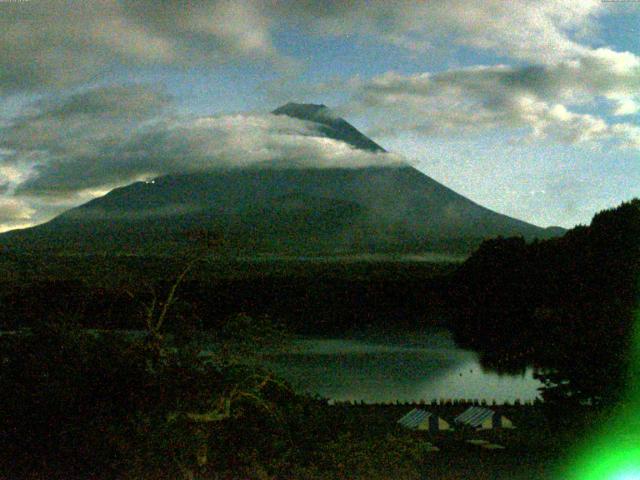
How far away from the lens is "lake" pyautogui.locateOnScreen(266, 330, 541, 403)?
95.8 ft

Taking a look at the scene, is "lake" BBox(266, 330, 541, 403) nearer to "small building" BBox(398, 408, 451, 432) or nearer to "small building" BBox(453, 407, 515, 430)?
"small building" BBox(398, 408, 451, 432)

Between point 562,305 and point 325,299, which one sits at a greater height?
point 562,305

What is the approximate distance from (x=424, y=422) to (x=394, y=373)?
18.3m

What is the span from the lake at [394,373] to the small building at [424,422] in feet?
20.0

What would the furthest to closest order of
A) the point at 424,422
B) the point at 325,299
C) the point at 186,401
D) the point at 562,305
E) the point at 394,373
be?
the point at 325,299
the point at 394,373
the point at 562,305
the point at 424,422
the point at 186,401

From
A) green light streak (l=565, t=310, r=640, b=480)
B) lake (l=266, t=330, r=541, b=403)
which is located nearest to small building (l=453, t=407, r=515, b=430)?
lake (l=266, t=330, r=541, b=403)

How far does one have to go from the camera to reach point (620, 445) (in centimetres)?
873

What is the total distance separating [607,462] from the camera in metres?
8.93

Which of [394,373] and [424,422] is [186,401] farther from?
[394,373]

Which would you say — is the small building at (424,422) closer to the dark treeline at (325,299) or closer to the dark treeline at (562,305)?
the dark treeline at (562,305)

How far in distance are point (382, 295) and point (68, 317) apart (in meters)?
61.9

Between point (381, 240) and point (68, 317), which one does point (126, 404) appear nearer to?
point (68, 317)

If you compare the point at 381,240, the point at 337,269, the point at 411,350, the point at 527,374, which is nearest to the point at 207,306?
the point at 411,350

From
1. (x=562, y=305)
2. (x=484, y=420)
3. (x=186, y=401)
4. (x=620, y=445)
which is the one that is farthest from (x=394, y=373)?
(x=186, y=401)
